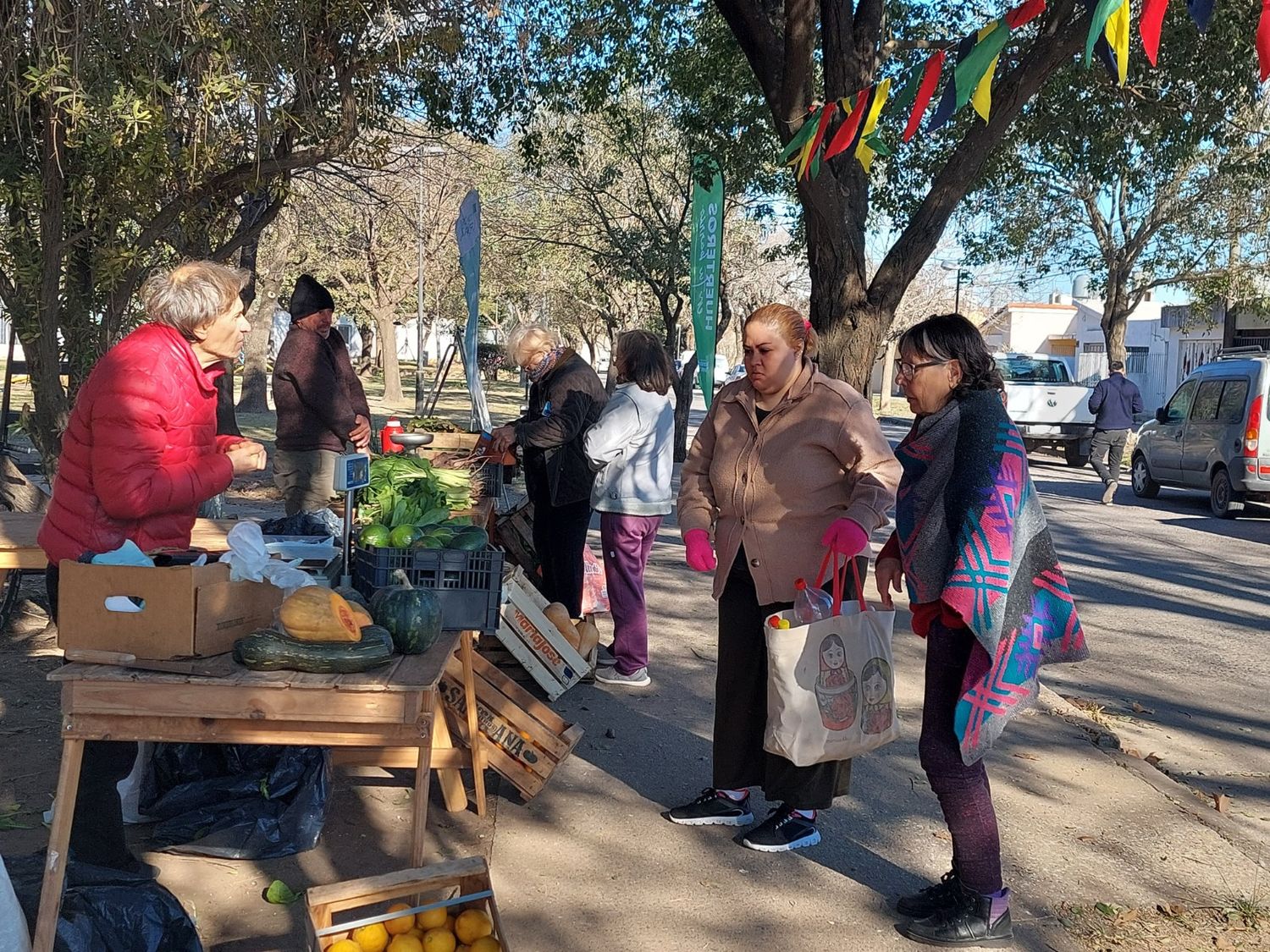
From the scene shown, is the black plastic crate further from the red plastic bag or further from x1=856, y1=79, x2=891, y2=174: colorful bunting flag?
x1=856, y1=79, x2=891, y2=174: colorful bunting flag

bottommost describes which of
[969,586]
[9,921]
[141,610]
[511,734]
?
[511,734]

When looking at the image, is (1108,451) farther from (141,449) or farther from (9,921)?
(9,921)

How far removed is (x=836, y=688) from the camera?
12.4 feet

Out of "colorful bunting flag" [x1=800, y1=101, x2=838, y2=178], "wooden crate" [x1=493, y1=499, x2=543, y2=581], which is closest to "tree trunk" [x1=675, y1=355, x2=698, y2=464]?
"colorful bunting flag" [x1=800, y1=101, x2=838, y2=178]

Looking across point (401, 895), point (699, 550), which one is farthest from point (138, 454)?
point (699, 550)

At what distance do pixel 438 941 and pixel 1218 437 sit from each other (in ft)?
48.4

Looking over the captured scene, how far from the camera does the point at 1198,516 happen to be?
49.7ft

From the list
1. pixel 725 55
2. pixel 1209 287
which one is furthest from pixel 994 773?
pixel 1209 287

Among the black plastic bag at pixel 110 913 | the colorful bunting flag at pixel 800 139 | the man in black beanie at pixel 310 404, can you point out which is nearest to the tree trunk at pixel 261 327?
the man in black beanie at pixel 310 404

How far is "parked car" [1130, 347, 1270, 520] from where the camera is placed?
1427 cm

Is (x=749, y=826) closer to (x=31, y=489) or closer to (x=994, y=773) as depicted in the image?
(x=994, y=773)

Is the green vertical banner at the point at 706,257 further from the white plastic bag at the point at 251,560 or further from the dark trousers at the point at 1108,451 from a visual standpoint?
the white plastic bag at the point at 251,560

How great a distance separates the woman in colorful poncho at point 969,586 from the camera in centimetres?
332

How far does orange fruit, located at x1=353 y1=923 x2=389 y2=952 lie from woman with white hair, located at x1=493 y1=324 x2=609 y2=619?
3.53 meters
